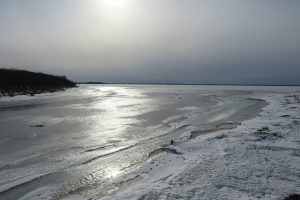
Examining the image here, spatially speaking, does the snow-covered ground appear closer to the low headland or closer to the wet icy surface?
the wet icy surface

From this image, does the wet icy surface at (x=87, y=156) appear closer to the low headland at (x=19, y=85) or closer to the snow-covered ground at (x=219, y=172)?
the snow-covered ground at (x=219, y=172)

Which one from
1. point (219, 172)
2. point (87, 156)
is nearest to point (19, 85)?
point (87, 156)

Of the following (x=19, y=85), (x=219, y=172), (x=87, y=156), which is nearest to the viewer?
(x=219, y=172)

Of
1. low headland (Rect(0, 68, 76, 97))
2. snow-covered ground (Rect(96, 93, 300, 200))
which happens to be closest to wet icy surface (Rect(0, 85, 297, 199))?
snow-covered ground (Rect(96, 93, 300, 200))

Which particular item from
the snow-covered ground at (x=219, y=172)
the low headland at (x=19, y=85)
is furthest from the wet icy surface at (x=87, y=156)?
the low headland at (x=19, y=85)

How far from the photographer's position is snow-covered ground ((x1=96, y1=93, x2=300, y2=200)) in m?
5.73

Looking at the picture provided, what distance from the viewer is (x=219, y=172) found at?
6.82 meters

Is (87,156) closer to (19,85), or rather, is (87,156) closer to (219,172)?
(219,172)

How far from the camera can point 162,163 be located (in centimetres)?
797

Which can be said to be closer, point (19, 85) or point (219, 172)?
point (219, 172)

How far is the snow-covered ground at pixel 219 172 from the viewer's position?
18.8 feet

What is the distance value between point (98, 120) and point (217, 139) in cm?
793

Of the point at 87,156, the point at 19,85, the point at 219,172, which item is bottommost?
the point at 87,156

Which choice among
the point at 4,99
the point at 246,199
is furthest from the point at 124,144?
the point at 4,99
